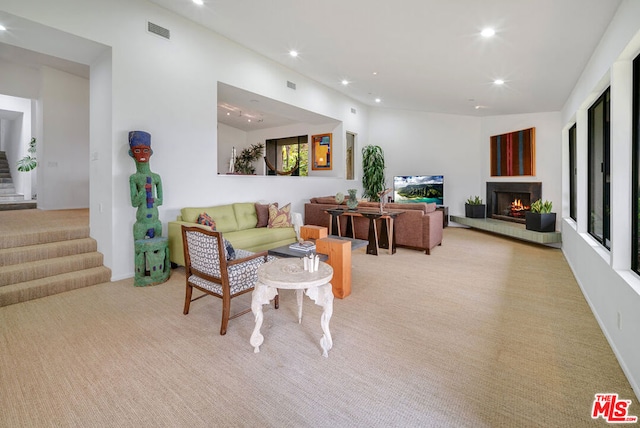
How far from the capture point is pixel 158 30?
441cm

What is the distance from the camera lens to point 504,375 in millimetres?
2078

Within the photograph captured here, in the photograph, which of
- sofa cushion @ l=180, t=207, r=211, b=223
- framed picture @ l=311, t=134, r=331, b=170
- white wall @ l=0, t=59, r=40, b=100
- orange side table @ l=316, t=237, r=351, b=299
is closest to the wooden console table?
orange side table @ l=316, t=237, r=351, b=299

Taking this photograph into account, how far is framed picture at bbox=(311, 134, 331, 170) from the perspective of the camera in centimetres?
889

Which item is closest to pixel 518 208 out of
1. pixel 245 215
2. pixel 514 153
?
pixel 514 153

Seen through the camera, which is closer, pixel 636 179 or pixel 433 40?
pixel 636 179

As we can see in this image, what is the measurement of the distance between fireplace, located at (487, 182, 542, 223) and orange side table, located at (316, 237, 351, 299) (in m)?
5.76

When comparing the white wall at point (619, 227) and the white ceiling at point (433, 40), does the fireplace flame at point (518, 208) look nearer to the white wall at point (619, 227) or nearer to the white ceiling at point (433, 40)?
the white ceiling at point (433, 40)

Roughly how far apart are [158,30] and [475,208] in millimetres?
7763

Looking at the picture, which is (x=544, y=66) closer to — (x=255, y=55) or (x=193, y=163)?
(x=255, y=55)

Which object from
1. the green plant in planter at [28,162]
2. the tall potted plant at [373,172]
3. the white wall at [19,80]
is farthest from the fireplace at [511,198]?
the green plant in planter at [28,162]

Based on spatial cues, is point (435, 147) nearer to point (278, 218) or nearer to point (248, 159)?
point (278, 218)

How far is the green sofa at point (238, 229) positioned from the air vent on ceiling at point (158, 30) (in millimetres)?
2469

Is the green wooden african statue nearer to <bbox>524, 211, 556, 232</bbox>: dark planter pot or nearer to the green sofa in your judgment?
the green sofa

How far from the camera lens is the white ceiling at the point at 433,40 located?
10.5 feet
